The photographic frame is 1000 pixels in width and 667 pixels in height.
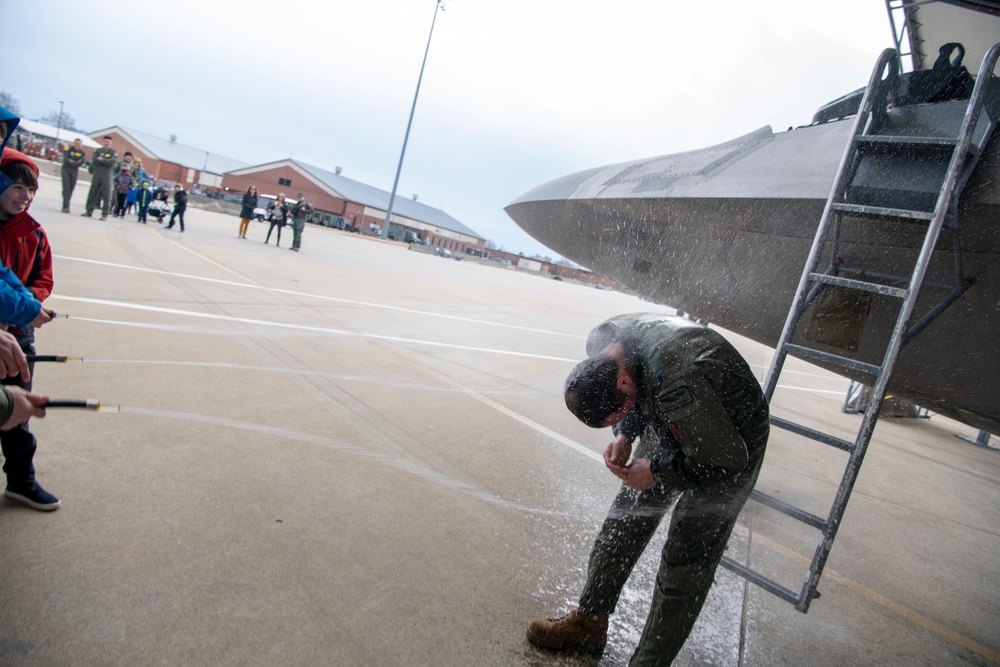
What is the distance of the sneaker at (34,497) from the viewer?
7.80 ft

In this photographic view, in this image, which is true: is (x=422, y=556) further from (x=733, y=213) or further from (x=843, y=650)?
(x=733, y=213)

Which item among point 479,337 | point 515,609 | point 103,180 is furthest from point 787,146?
point 103,180

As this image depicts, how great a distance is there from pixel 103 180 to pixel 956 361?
15.2 meters

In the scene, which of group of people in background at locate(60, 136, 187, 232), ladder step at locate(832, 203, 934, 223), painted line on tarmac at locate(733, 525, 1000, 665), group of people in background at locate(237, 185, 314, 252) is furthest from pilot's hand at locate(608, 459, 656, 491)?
group of people in background at locate(237, 185, 314, 252)

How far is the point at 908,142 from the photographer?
293 cm

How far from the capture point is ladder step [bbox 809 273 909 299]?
2689mm

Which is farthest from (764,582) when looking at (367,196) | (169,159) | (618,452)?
(169,159)

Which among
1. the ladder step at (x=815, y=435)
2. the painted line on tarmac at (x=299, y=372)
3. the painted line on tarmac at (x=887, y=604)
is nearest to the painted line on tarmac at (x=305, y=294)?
the painted line on tarmac at (x=299, y=372)

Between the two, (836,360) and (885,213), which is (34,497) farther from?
(885,213)

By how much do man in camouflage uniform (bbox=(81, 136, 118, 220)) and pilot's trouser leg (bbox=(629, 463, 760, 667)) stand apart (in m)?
14.0

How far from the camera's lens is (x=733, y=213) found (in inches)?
149

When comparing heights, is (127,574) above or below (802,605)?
below

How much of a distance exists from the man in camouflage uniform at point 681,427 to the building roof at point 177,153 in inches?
2722

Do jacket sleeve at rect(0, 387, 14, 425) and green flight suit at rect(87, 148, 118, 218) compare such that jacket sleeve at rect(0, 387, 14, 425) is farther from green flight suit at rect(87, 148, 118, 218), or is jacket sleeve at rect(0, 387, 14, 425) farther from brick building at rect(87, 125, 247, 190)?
brick building at rect(87, 125, 247, 190)
